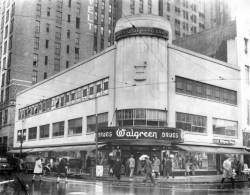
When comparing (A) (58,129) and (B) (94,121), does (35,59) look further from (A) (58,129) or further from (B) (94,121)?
(B) (94,121)

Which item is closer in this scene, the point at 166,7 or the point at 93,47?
the point at 93,47

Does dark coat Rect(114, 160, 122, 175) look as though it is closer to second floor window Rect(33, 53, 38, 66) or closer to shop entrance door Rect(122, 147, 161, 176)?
shop entrance door Rect(122, 147, 161, 176)

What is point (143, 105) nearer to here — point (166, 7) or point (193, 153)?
point (193, 153)

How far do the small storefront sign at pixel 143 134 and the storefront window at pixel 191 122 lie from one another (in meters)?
3.15

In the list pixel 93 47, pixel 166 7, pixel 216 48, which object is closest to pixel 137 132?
pixel 216 48

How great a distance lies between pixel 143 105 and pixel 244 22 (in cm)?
2102

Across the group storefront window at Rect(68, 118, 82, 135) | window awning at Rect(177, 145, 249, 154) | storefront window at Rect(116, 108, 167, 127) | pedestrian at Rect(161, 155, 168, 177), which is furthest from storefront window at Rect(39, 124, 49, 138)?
pedestrian at Rect(161, 155, 168, 177)

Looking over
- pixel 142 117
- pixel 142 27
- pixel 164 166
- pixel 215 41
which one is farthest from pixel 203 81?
pixel 164 166

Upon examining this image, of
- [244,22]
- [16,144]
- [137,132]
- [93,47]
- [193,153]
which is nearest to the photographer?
[137,132]

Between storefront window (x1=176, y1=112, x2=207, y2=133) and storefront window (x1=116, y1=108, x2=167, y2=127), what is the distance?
2.47 metres

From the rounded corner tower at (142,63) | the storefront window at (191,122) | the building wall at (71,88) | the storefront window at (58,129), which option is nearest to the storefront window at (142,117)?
the rounded corner tower at (142,63)

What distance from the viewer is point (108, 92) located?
37531 mm

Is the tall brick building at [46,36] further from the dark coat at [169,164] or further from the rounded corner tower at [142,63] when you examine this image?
the dark coat at [169,164]

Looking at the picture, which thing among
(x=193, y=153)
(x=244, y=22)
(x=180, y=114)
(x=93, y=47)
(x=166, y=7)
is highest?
(x=166, y=7)
